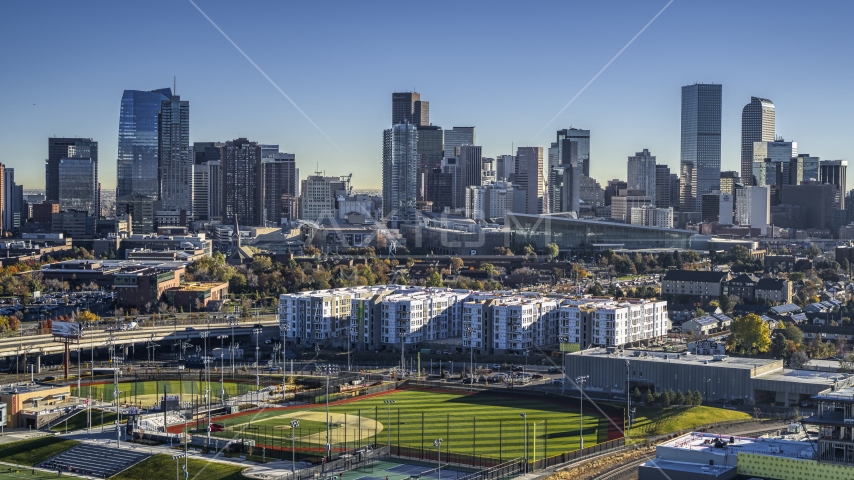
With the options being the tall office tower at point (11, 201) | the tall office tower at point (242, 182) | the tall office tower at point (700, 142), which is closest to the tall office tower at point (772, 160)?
the tall office tower at point (700, 142)

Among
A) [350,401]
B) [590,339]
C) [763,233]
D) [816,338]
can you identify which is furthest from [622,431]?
[763,233]

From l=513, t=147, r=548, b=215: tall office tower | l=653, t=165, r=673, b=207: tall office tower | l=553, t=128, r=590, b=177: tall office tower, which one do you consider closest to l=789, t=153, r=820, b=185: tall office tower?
l=653, t=165, r=673, b=207: tall office tower

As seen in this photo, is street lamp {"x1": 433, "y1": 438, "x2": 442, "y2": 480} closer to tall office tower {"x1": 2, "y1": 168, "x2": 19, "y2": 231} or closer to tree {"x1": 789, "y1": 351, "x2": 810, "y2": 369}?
tree {"x1": 789, "y1": 351, "x2": 810, "y2": 369}

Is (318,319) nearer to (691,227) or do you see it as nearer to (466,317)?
(466,317)

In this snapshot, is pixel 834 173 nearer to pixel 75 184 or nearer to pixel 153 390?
pixel 75 184

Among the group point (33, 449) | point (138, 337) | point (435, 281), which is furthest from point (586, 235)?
point (33, 449)
